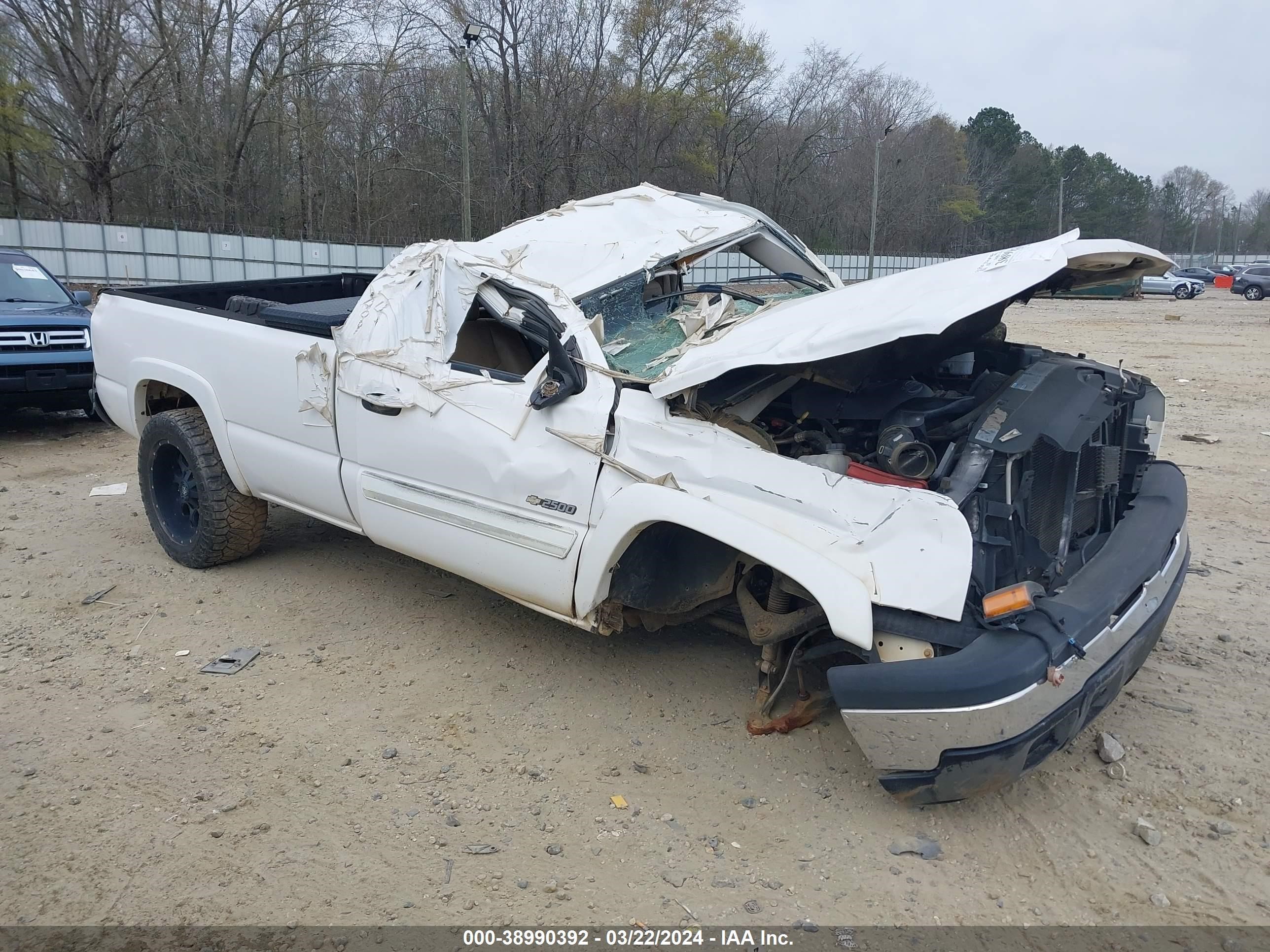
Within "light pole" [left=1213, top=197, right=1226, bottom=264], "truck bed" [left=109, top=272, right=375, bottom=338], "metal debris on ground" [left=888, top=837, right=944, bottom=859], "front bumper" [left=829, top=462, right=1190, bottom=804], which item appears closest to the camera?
"front bumper" [left=829, top=462, right=1190, bottom=804]

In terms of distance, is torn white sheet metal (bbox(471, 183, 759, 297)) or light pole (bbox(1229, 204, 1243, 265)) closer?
torn white sheet metal (bbox(471, 183, 759, 297))

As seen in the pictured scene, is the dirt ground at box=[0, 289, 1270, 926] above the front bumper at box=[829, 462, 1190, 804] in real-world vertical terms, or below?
below

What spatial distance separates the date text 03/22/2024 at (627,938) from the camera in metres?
2.46

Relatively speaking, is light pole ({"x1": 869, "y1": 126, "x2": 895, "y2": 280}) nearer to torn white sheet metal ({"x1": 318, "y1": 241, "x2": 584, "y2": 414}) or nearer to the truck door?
torn white sheet metal ({"x1": 318, "y1": 241, "x2": 584, "y2": 414})

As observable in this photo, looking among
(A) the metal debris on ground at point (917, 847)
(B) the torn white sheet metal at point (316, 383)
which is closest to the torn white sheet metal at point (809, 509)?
(A) the metal debris on ground at point (917, 847)

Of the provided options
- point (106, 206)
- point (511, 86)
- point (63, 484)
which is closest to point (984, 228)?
point (511, 86)

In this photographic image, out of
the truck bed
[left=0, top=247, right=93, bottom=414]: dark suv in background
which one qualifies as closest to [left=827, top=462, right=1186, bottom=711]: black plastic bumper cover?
the truck bed

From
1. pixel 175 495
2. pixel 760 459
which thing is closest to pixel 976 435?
pixel 760 459

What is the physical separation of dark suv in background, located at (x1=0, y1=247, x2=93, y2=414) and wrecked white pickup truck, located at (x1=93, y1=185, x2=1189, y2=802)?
14.3ft

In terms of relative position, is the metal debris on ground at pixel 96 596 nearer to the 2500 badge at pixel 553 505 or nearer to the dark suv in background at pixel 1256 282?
the 2500 badge at pixel 553 505

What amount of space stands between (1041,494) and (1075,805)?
103 cm

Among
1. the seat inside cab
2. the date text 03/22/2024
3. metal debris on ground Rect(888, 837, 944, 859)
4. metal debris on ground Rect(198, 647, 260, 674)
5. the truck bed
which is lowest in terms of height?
the date text 03/22/2024

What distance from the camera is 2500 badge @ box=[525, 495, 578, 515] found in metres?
3.44

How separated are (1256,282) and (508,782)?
44070mm
